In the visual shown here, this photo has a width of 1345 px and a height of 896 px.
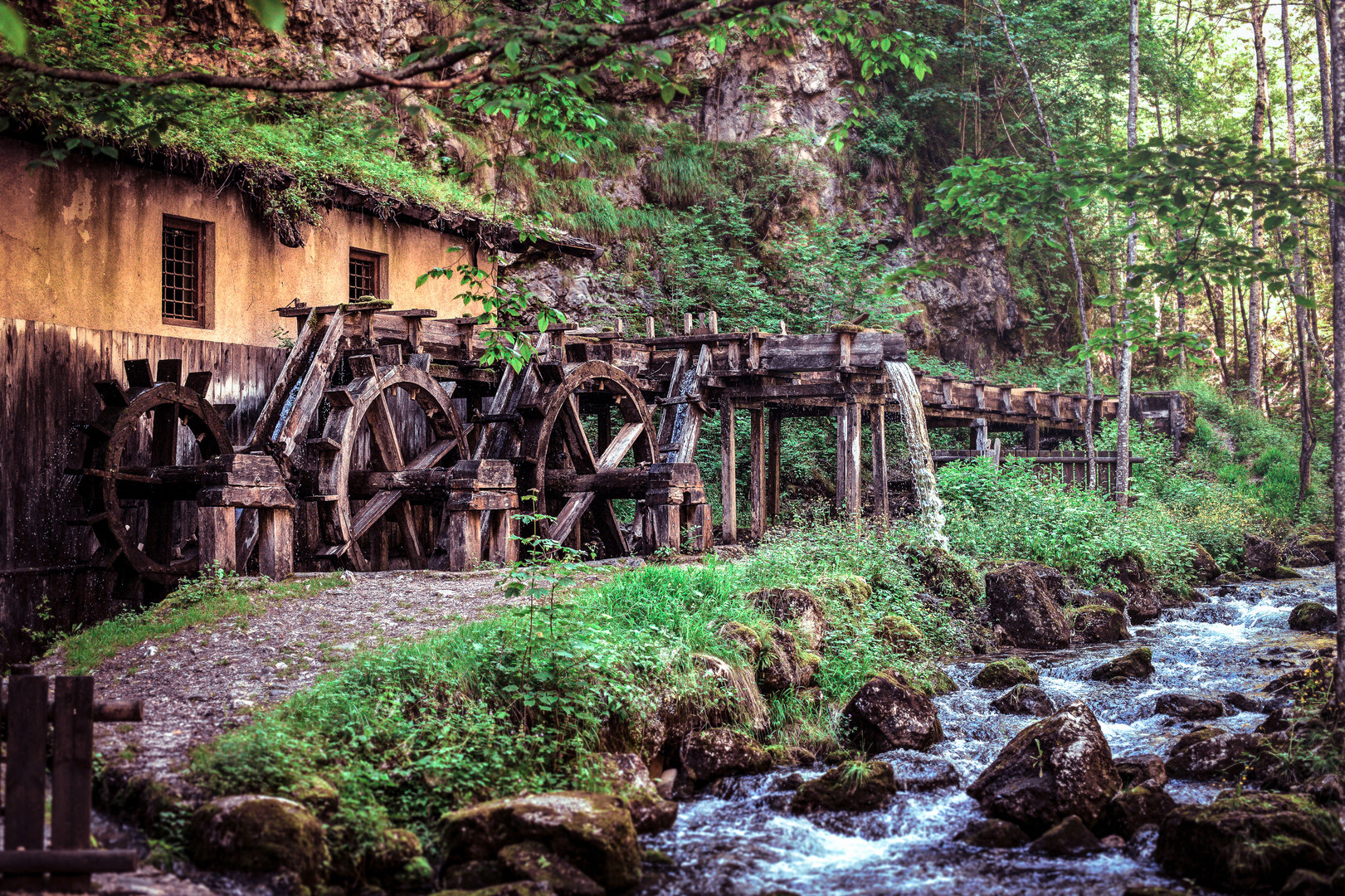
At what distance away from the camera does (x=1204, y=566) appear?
16.9 metres

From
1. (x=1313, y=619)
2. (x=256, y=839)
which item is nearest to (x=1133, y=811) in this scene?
(x=256, y=839)

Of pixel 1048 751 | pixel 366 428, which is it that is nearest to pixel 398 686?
pixel 1048 751

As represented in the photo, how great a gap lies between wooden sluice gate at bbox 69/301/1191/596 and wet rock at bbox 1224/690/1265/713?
5742mm

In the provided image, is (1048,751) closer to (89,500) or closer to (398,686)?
(398,686)

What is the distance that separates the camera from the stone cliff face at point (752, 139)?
1931 centimetres

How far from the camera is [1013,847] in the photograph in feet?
20.1

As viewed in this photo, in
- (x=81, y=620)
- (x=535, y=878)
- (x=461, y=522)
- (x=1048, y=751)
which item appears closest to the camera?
(x=535, y=878)

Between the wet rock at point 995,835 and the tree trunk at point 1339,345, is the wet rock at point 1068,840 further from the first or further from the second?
the tree trunk at point 1339,345

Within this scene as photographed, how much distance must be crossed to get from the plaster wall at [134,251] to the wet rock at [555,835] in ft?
23.7

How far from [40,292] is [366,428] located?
163 inches

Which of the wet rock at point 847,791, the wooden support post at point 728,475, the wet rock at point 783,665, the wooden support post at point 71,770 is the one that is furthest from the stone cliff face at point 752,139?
the wooden support post at point 71,770

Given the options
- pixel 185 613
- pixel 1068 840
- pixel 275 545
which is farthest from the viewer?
pixel 275 545

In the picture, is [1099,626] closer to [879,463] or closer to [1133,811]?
[879,463]

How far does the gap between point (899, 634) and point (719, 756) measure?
3.90 meters
